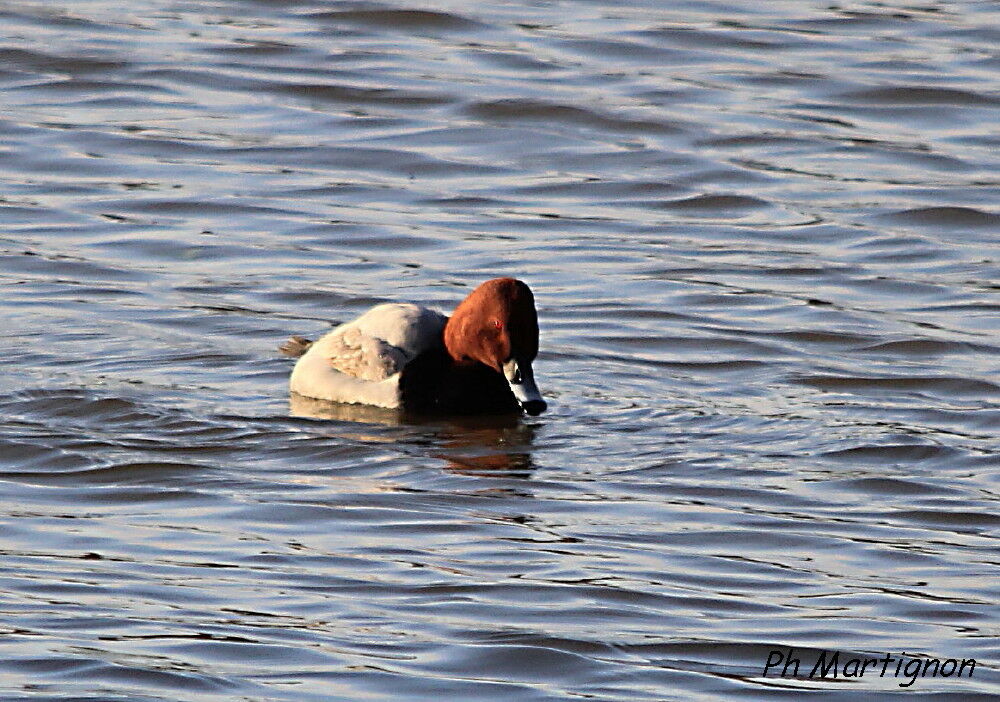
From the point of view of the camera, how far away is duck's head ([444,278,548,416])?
33.6 ft

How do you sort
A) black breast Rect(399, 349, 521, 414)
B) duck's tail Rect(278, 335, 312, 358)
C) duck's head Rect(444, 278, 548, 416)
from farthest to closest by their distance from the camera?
duck's tail Rect(278, 335, 312, 358) → black breast Rect(399, 349, 521, 414) → duck's head Rect(444, 278, 548, 416)

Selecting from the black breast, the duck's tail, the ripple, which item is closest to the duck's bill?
the black breast

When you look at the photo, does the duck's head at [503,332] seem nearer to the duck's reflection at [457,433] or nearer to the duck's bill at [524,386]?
A: the duck's bill at [524,386]

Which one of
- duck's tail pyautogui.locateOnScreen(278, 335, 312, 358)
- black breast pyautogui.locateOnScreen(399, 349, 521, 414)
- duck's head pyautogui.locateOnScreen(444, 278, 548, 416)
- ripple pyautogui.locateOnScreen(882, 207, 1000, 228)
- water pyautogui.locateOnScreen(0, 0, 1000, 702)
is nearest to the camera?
water pyautogui.locateOnScreen(0, 0, 1000, 702)

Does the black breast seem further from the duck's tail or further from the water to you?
the duck's tail

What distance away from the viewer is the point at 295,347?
37.2 ft

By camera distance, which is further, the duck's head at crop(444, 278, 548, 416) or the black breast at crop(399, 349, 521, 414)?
the black breast at crop(399, 349, 521, 414)

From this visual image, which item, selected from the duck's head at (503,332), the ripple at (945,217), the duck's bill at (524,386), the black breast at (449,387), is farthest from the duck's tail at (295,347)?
the ripple at (945,217)

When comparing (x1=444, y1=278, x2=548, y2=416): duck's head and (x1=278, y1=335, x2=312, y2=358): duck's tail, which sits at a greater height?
(x1=444, y1=278, x2=548, y2=416): duck's head

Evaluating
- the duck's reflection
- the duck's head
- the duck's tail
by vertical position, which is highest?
the duck's head

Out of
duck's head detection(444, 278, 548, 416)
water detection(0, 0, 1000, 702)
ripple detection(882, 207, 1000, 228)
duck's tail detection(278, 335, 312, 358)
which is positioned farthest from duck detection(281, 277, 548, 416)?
ripple detection(882, 207, 1000, 228)

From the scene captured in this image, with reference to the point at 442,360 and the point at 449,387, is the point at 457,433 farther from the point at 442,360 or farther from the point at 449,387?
the point at 442,360

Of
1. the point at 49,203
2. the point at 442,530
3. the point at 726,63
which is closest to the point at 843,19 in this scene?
the point at 726,63

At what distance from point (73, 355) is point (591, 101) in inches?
291
